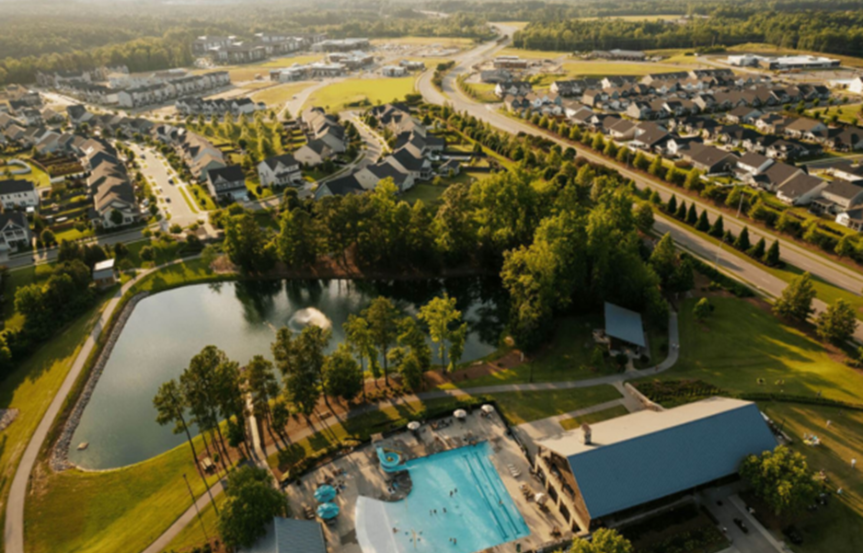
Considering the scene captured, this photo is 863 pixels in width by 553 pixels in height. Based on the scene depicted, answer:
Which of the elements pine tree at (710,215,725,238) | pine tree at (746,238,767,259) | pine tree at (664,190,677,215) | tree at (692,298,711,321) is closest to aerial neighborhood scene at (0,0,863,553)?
pine tree at (746,238,767,259)

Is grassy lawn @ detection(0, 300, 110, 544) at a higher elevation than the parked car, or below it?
below

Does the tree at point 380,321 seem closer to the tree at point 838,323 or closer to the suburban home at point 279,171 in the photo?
the tree at point 838,323

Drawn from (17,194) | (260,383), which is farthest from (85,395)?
(17,194)

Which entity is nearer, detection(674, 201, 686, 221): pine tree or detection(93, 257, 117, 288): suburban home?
detection(93, 257, 117, 288): suburban home

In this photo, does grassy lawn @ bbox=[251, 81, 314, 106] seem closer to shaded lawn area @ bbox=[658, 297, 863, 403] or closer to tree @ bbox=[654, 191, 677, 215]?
tree @ bbox=[654, 191, 677, 215]

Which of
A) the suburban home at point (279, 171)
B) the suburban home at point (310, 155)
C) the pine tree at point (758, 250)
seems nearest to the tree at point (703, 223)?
the pine tree at point (758, 250)

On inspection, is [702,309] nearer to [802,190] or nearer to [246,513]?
[802,190]

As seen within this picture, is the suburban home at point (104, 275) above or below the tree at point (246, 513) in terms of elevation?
below
